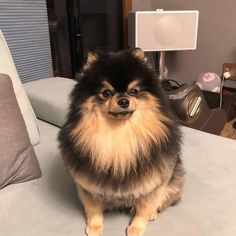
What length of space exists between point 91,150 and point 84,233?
258 mm

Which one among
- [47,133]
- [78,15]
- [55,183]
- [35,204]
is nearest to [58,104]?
[47,133]

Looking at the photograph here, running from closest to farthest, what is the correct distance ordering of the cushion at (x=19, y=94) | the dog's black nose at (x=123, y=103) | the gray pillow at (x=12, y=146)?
the dog's black nose at (x=123, y=103) < the gray pillow at (x=12, y=146) < the cushion at (x=19, y=94)

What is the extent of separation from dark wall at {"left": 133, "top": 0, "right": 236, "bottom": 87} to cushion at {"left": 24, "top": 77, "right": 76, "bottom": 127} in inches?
67.0

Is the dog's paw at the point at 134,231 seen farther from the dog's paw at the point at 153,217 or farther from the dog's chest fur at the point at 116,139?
the dog's chest fur at the point at 116,139

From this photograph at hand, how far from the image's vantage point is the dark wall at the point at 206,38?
2.63 metres

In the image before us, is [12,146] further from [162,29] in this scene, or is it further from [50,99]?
[162,29]

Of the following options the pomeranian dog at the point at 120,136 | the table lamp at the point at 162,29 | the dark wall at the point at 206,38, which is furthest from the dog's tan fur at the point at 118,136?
the dark wall at the point at 206,38

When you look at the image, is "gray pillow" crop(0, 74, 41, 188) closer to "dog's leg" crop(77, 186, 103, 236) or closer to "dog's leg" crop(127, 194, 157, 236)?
"dog's leg" crop(77, 186, 103, 236)

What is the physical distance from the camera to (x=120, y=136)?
835 mm

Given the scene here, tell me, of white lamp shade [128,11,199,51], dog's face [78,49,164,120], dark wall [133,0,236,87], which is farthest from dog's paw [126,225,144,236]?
dark wall [133,0,236,87]

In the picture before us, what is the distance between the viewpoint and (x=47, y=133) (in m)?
1.45

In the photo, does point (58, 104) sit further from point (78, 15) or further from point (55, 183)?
point (78, 15)

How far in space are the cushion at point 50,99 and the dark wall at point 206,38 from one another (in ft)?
5.58

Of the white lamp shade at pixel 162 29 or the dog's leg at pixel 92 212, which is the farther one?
the white lamp shade at pixel 162 29
